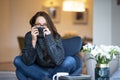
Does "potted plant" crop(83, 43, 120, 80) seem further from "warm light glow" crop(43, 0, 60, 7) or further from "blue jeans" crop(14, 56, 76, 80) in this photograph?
"warm light glow" crop(43, 0, 60, 7)

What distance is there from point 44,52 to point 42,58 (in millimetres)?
75

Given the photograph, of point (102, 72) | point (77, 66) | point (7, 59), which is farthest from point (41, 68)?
point (7, 59)

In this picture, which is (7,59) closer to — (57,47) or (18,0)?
(18,0)

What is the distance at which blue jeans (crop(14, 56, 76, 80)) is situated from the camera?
11.4 feet

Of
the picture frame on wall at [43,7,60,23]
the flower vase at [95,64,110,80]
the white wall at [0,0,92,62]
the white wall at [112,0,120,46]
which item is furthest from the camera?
the picture frame on wall at [43,7,60,23]

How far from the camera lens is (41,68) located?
3.53 m

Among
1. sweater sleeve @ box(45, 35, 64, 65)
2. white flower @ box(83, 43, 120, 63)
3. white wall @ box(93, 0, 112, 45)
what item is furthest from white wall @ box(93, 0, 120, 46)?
white flower @ box(83, 43, 120, 63)

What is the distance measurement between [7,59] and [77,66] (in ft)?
19.5

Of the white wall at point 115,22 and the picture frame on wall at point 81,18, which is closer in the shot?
the white wall at point 115,22

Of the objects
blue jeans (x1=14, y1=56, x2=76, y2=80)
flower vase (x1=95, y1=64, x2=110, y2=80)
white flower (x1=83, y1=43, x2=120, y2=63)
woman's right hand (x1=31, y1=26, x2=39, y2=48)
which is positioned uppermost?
woman's right hand (x1=31, y1=26, x2=39, y2=48)

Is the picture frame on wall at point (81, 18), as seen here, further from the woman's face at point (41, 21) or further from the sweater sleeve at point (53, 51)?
the sweater sleeve at point (53, 51)

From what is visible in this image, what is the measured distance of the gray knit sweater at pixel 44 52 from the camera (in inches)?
134

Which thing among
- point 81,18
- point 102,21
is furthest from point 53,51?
point 81,18

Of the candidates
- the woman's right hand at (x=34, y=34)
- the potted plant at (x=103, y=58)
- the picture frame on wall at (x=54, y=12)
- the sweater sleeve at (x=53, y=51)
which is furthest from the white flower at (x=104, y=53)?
the picture frame on wall at (x=54, y=12)
